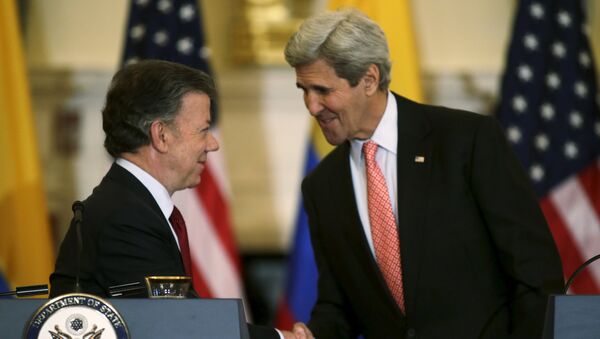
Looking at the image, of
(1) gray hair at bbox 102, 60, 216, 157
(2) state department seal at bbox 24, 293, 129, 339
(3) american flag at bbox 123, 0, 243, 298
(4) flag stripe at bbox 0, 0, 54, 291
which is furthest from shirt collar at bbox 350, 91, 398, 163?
(4) flag stripe at bbox 0, 0, 54, 291

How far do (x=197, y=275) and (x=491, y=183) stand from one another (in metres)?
2.14

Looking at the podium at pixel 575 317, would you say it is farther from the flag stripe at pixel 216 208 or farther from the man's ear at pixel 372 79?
the flag stripe at pixel 216 208

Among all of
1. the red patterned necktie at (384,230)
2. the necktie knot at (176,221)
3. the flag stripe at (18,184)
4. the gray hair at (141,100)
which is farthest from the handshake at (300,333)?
the flag stripe at (18,184)

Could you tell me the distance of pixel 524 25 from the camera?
493 centimetres

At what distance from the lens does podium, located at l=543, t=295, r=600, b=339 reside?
2113 millimetres

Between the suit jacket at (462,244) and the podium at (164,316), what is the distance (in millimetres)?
927

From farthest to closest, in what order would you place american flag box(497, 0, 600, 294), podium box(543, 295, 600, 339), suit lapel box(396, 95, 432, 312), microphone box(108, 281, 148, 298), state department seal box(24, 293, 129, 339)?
american flag box(497, 0, 600, 294) < suit lapel box(396, 95, 432, 312) < microphone box(108, 281, 148, 298) < podium box(543, 295, 600, 339) < state department seal box(24, 293, 129, 339)

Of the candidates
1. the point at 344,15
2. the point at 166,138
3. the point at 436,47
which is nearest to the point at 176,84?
the point at 166,138

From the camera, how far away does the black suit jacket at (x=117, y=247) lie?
7.63ft

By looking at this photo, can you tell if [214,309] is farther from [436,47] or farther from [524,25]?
[436,47]

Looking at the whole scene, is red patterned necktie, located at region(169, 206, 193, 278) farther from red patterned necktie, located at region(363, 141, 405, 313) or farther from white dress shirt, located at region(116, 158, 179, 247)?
red patterned necktie, located at region(363, 141, 405, 313)

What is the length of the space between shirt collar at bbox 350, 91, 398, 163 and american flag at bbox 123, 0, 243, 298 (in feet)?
5.92

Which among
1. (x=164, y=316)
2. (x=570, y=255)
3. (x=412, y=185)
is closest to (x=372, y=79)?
(x=412, y=185)

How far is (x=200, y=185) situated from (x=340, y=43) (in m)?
1.98
